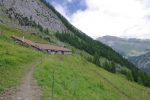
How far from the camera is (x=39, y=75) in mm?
46906

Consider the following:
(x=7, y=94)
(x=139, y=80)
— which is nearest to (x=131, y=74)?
(x=139, y=80)

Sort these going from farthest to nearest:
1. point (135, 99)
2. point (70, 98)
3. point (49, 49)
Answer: point (49, 49) < point (135, 99) < point (70, 98)

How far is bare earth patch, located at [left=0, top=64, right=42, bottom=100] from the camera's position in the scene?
106 feet

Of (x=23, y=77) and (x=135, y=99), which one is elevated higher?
(x=23, y=77)

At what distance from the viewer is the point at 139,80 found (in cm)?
18100

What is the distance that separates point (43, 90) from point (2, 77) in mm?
7266

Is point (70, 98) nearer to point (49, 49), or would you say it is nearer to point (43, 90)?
point (43, 90)

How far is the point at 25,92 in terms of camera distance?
34781 mm

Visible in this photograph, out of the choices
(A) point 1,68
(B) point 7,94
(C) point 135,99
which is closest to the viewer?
(B) point 7,94

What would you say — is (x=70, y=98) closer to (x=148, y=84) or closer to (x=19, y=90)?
(x=19, y=90)

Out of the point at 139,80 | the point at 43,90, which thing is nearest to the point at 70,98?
the point at 43,90

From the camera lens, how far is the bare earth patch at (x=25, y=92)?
3234 cm

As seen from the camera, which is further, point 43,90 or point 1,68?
point 1,68

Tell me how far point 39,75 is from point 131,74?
491 ft
